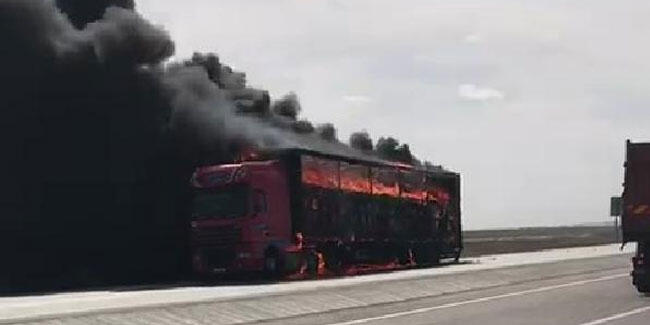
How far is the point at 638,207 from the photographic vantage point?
28969 mm

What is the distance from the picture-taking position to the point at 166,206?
153ft

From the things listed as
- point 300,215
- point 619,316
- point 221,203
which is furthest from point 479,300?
point 221,203

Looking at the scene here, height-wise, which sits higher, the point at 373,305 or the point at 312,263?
the point at 312,263

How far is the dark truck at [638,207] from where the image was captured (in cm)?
2886

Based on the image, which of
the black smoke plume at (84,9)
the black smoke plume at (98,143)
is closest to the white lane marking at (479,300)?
the black smoke plume at (98,143)

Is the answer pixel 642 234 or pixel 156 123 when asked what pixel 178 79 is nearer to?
pixel 156 123

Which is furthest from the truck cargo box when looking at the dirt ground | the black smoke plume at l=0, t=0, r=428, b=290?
the dirt ground

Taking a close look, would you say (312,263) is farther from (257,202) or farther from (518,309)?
(518,309)

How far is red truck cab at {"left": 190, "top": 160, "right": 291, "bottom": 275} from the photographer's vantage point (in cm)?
3750

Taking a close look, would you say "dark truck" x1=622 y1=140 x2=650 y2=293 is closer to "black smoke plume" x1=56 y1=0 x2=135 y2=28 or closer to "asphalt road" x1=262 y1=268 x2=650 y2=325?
"asphalt road" x1=262 y1=268 x2=650 y2=325

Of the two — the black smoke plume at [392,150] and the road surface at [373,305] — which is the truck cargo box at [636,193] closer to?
the road surface at [373,305]

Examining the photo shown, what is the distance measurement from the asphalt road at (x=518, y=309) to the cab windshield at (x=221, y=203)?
840 centimetres

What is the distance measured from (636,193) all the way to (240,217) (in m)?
12.9

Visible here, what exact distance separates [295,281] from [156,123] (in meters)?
12.9
